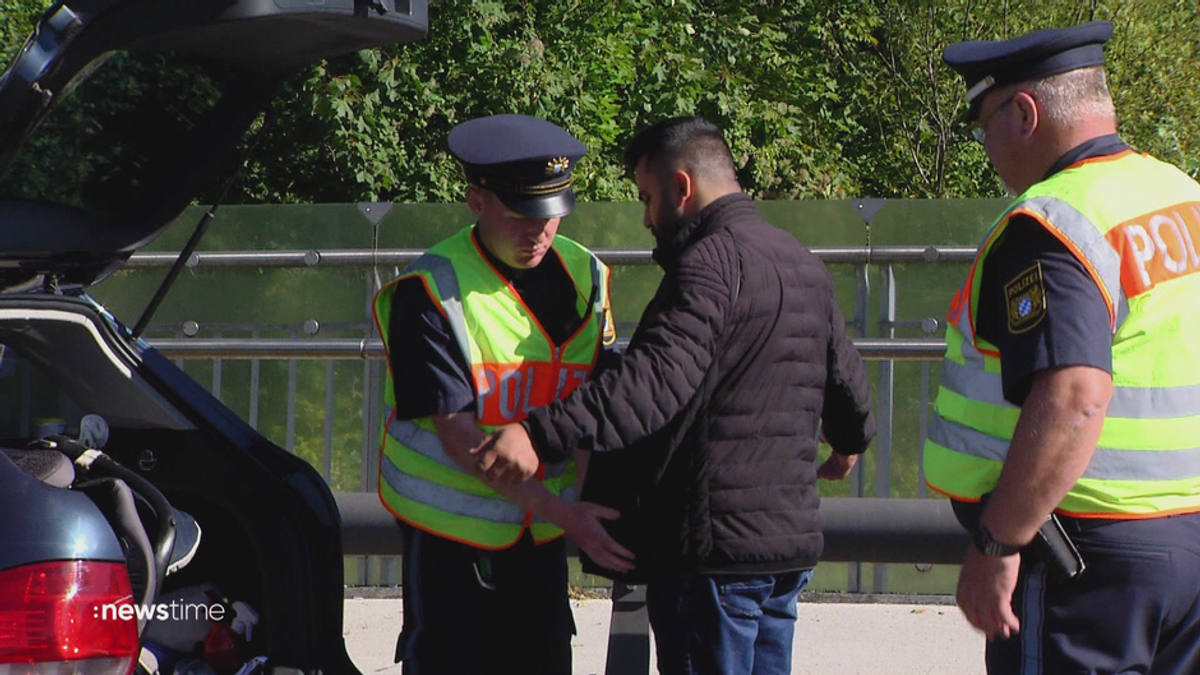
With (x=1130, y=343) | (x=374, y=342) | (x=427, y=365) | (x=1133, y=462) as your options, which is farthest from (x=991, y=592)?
(x=374, y=342)

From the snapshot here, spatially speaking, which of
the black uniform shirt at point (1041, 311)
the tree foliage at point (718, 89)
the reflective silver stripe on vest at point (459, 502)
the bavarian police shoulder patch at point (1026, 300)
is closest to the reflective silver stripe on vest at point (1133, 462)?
the black uniform shirt at point (1041, 311)

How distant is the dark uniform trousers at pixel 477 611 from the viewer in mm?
3416

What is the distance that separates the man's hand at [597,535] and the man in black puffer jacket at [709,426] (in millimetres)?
34

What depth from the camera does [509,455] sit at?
3180 mm

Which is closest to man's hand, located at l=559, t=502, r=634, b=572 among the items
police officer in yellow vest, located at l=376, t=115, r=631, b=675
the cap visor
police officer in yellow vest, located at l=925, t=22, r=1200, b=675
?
police officer in yellow vest, located at l=376, t=115, r=631, b=675

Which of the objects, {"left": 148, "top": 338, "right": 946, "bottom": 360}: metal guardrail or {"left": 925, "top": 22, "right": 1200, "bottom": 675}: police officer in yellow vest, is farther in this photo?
{"left": 148, "top": 338, "right": 946, "bottom": 360}: metal guardrail

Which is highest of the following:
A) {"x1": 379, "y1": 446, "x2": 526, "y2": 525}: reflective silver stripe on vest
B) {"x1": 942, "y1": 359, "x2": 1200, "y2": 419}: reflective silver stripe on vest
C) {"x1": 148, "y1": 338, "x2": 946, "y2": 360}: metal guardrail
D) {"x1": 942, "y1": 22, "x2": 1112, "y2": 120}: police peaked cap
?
{"x1": 942, "y1": 22, "x2": 1112, "y2": 120}: police peaked cap

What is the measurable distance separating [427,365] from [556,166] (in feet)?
1.81

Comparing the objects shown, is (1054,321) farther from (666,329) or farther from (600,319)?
(600,319)

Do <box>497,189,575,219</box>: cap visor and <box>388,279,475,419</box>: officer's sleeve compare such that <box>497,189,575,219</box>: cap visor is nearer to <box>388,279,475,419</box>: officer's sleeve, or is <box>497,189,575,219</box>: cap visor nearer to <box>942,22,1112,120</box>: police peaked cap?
<box>388,279,475,419</box>: officer's sleeve

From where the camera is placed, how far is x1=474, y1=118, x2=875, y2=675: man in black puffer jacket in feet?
10.4

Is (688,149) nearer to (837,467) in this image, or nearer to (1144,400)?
(837,467)

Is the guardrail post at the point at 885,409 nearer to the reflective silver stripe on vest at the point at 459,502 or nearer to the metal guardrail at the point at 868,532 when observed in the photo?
the metal guardrail at the point at 868,532

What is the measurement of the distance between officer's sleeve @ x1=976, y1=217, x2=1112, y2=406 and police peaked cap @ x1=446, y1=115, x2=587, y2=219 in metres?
1.06
